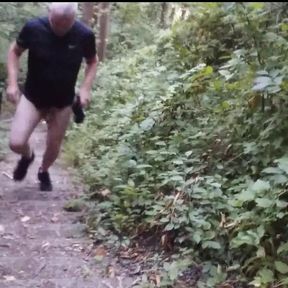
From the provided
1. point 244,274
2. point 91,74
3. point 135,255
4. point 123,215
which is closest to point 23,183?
point 91,74

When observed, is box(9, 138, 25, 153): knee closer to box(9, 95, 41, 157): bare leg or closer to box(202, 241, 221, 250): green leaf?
box(9, 95, 41, 157): bare leg

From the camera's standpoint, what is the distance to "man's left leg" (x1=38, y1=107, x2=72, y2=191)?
536 cm

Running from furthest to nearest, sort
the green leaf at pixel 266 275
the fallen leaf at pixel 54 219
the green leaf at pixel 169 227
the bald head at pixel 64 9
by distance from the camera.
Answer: the fallen leaf at pixel 54 219, the bald head at pixel 64 9, the green leaf at pixel 169 227, the green leaf at pixel 266 275

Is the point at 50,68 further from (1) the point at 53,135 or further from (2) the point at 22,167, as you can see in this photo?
(2) the point at 22,167

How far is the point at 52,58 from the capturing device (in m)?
4.98

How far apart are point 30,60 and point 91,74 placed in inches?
24.2

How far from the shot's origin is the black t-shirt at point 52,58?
4914 millimetres

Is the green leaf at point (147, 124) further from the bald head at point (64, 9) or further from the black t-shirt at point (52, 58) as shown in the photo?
the bald head at point (64, 9)

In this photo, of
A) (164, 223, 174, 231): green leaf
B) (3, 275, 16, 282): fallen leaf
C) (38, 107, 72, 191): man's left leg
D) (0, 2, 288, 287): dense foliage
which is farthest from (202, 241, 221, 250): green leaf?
(38, 107, 72, 191): man's left leg

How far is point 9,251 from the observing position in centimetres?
407

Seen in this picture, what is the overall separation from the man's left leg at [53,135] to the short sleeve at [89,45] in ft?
1.74

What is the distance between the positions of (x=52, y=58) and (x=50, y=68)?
0.33 feet

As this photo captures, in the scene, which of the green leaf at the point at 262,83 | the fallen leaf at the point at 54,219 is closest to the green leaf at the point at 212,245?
the green leaf at the point at 262,83

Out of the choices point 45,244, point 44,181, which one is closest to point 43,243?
point 45,244
